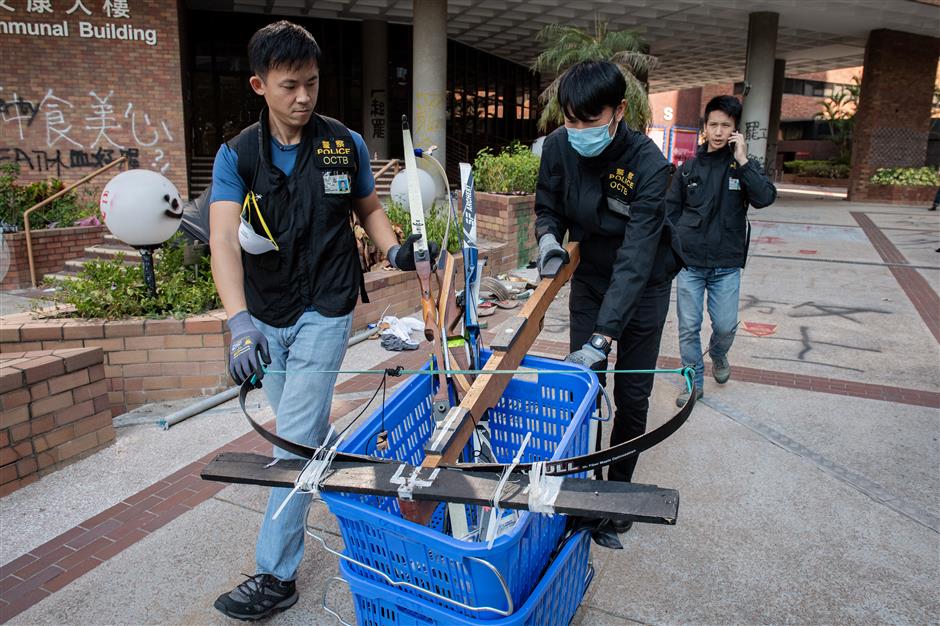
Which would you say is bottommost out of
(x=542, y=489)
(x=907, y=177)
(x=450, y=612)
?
(x=450, y=612)

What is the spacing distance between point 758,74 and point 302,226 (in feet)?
65.0

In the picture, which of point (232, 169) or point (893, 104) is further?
point (893, 104)

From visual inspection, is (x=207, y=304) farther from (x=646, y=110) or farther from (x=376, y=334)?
(x=646, y=110)

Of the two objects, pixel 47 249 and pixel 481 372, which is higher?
pixel 481 372

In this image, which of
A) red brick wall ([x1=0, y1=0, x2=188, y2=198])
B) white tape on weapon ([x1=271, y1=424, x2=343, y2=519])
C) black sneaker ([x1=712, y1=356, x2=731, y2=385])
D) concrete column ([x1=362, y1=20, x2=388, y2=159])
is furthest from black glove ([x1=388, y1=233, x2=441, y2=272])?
concrete column ([x1=362, y1=20, x2=388, y2=159])

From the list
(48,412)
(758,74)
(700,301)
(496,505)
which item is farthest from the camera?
(758,74)

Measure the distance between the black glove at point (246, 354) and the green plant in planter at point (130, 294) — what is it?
8.71 feet

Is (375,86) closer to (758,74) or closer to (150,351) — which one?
(758,74)

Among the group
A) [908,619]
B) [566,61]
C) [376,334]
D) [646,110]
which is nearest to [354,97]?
[566,61]

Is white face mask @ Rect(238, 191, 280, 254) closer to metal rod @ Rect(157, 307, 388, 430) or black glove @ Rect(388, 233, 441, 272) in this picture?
black glove @ Rect(388, 233, 441, 272)

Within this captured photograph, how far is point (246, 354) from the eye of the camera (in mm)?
1983

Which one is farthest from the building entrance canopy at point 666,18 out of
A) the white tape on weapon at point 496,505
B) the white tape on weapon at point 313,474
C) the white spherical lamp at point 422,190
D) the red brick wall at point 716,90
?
the white tape on weapon at point 496,505

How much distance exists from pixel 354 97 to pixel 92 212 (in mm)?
11092

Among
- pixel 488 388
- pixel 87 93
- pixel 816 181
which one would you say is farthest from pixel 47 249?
pixel 816 181
